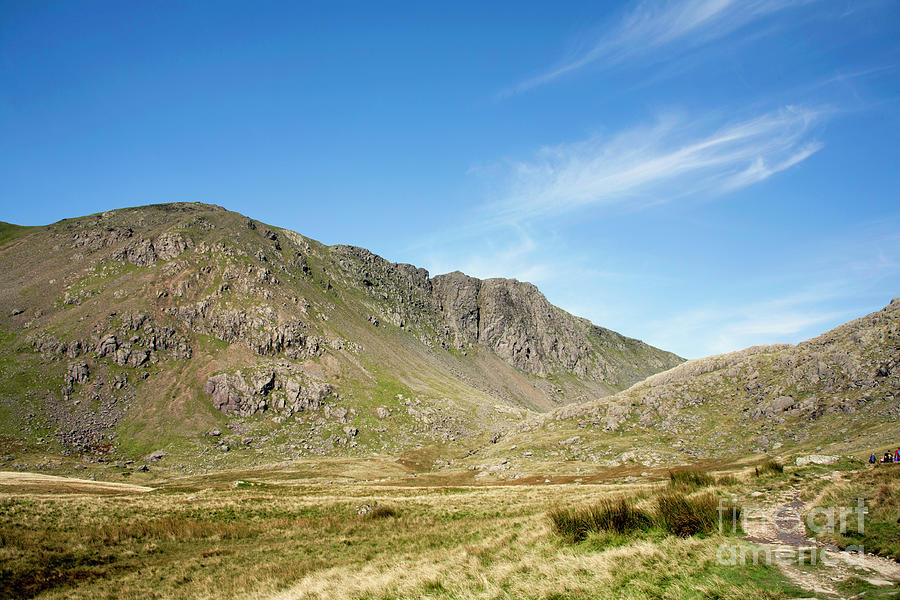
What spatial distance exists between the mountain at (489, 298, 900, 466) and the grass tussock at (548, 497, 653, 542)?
194 ft

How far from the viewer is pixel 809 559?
11320 mm

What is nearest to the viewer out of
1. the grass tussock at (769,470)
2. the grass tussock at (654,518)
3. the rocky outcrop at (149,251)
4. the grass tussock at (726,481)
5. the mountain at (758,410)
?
the grass tussock at (654,518)

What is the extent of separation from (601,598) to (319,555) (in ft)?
63.8

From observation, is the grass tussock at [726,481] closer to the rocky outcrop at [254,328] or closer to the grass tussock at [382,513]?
the grass tussock at [382,513]

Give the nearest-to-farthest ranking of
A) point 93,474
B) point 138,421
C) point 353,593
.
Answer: point 353,593, point 93,474, point 138,421

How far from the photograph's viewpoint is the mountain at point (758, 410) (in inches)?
2827

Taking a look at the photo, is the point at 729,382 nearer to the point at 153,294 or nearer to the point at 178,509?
the point at 178,509

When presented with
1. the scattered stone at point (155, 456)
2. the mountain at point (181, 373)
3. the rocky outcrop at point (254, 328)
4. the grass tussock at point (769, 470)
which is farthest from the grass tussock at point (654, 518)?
the rocky outcrop at point (254, 328)

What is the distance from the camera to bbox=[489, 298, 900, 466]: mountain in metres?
71.8

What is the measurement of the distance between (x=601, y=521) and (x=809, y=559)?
24.9ft

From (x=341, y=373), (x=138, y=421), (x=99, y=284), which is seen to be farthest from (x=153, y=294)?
(x=341, y=373)

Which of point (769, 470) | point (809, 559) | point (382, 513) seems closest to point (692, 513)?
point (809, 559)

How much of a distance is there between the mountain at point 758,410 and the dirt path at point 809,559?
5865 cm

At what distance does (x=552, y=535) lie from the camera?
59.7ft
